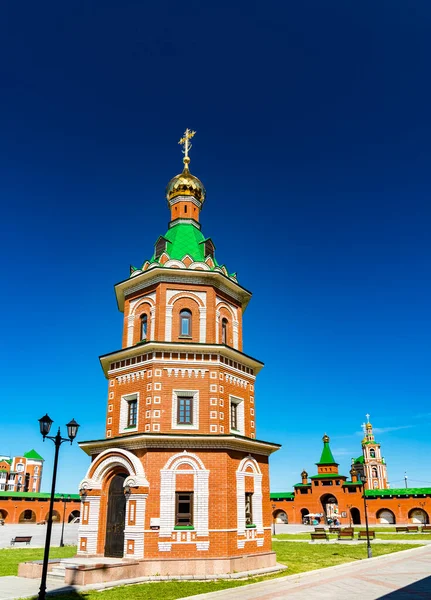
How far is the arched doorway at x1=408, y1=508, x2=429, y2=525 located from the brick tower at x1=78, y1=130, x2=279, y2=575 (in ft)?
140

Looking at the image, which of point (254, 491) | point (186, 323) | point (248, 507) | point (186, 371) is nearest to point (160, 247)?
point (186, 323)

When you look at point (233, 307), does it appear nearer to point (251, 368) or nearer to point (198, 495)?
point (251, 368)

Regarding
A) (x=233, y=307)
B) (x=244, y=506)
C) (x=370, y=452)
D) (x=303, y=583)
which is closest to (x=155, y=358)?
(x=233, y=307)

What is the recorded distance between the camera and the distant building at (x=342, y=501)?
55.6m

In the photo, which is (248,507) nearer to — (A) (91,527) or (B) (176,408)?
(B) (176,408)

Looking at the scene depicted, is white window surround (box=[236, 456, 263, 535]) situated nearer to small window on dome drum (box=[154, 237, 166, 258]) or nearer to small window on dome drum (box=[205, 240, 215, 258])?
small window on dome drum (box=[205, 240, 215, 258])

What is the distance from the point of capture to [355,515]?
193 ft

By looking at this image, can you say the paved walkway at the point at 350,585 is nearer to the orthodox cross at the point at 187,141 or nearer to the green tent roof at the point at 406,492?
the orthodox cross at the point at 187,141

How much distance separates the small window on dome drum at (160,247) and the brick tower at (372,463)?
80.2 m

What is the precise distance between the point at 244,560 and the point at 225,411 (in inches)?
213

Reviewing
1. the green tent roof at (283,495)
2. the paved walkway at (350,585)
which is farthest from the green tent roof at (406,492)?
the paved walkway at (350,585)

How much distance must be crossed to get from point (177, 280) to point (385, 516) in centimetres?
4975

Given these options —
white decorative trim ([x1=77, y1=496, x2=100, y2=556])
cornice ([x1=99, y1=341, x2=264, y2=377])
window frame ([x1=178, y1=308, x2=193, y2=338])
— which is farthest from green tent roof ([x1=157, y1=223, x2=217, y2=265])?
white decorative trim ([x1=77, y1=496, x2=100, y2=556])

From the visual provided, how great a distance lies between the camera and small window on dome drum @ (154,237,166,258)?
23.5 meters
